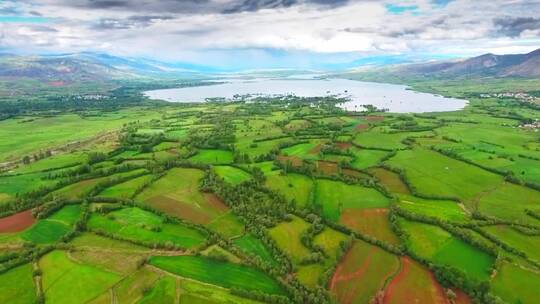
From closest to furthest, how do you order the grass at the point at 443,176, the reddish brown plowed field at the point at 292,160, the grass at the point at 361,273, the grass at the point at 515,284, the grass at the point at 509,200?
the grass at the point at 515,284 → the grass at the point at 361,273 → the grass at the point at 509,200 → the grass at the point at 443,176 → the reddish brown plowed field at the point at 292,160

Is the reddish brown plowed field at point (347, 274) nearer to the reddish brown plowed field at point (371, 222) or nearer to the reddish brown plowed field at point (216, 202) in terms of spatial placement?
the reddish brown plowed field at point (371, 222)

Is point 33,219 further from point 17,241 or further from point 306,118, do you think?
point 306,118

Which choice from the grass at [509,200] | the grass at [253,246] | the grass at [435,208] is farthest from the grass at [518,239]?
the grass at [253,246]

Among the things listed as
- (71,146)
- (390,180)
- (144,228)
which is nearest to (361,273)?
(144,228)

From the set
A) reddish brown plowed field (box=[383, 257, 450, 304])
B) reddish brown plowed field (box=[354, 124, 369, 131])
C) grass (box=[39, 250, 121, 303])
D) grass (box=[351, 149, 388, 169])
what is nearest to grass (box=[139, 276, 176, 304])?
grass (box=[39, 250, 121, 303])

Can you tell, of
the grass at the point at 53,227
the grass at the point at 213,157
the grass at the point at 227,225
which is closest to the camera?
the grass at the point at 53,227

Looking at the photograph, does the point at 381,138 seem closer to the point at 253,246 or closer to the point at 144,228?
the point at 253,246

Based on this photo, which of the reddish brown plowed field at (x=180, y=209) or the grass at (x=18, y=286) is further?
the reddish brown plowed field at (x=180, y=209)
